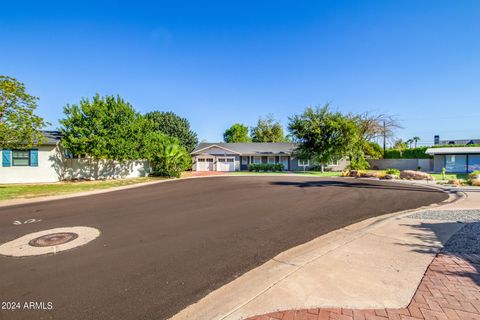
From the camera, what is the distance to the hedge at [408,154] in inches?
1310

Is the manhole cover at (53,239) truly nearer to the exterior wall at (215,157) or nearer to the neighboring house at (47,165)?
the neighboring house at (47,165)

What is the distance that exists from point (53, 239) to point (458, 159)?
38280mm

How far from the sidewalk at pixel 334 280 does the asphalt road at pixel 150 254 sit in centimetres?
31

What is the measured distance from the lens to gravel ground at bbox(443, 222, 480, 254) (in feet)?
14.5

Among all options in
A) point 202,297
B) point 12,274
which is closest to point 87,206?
point 12,274

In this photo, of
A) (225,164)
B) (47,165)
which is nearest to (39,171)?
(47,165)

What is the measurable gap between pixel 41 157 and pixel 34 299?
19.4m

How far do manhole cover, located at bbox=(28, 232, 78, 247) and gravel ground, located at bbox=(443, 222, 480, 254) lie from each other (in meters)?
7.75

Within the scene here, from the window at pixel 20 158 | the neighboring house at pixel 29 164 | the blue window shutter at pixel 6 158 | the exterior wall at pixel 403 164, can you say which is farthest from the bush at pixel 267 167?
the blue window shutter at pixel 6 158

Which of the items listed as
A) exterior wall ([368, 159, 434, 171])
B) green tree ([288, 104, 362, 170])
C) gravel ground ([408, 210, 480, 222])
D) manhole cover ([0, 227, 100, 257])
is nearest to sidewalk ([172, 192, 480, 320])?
gravel ground ([408, 210, 480, 222])

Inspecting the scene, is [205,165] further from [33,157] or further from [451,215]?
[451,215]

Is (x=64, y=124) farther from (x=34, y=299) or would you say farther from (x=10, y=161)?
(x=34, y=299)

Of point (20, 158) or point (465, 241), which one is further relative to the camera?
point (20, 158)

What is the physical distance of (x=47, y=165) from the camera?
18.3m
